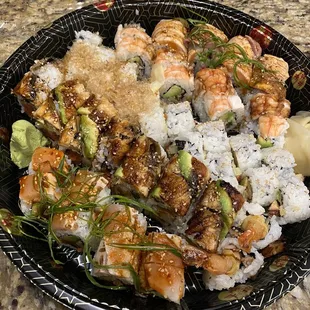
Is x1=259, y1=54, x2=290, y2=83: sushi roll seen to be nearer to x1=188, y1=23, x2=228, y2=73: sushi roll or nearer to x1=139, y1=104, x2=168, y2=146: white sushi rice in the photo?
x1=188, y1=23, x2=228, y2=73: sushi roll

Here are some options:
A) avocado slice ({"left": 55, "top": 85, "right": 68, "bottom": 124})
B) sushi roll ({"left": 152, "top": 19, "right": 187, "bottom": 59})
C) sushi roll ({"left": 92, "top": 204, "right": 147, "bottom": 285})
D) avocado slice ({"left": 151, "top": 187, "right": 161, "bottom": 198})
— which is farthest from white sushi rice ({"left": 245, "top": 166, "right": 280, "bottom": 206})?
avocado slice ({"left": 55, "top": 85, "right": 68, "bottom": 124})

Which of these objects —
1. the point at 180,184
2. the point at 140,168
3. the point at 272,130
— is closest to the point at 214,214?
the point at 180,184

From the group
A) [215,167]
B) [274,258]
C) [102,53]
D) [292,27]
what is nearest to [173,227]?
[215,167]

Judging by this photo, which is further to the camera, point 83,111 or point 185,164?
point 83,111

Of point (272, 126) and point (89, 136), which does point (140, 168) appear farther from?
point (272, 126)

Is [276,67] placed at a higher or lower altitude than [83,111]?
higher
